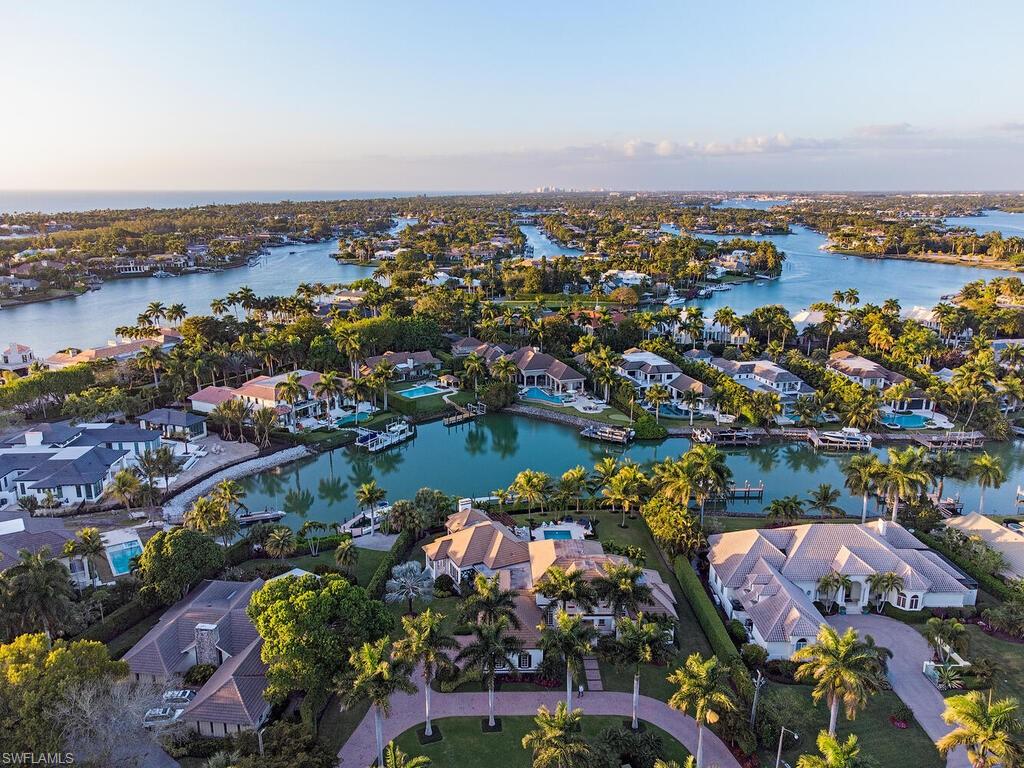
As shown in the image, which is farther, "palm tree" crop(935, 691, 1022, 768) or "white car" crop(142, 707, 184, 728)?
"white car" crop(142, 707, 184, 728)

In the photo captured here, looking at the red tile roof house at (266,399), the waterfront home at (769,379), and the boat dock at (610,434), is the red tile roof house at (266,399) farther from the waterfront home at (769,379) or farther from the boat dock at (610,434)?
the waterfront home at (769,379)

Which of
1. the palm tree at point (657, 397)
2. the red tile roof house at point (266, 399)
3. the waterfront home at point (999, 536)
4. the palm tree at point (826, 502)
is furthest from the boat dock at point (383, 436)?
the waterfront home at point (999, 536)

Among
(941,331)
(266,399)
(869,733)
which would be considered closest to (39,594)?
(869,733)

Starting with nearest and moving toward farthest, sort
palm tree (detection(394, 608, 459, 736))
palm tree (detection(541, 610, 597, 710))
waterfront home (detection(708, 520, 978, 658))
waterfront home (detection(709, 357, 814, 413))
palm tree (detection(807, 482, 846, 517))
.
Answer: palm tree (detection(394, 608, 459, 736))
palm tree (detection(541, 610, 597, 710))
waterfront home (detection(708, 520, 978, 658))
palm tree (detection(807, 482, 846, 517))
waterfront home (detection(709, 357, 814, 413))

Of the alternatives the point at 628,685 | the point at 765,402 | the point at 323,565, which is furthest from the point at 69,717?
the point at 765,402

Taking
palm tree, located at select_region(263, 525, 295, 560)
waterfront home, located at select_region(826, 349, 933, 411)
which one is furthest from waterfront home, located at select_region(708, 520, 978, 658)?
waterfront home, located at select_region(826, 349, 933, 411)

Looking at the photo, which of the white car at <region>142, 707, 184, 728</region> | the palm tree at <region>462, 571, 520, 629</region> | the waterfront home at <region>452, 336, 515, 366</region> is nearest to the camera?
the white car at <region>142, 707, 184, 728</region>

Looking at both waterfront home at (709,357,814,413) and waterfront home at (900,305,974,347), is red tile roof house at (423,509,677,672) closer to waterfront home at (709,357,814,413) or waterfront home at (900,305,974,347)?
waterfront home at (709,357,814,413)

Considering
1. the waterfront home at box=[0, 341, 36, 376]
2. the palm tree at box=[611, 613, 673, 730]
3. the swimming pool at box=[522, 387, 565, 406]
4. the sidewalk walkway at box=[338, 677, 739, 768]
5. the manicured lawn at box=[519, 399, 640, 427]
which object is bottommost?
the sidewalk walkway at box=[338, 677, 739, 768]
